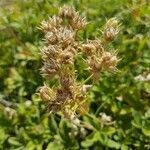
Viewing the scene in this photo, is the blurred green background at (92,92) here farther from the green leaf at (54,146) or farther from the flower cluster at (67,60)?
the flower cluster at (67,60)

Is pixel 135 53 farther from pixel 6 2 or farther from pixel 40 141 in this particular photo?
pixel 6 2

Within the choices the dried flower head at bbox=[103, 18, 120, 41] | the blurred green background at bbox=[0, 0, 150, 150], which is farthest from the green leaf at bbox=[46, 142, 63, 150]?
the dried flower head at bbox=[103, 18, 120, 41]

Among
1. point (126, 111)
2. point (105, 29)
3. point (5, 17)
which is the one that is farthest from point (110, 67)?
point (5, 17)

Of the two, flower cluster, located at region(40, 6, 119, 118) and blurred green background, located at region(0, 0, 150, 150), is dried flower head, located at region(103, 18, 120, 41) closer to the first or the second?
flower cluster, located at region(40, 6, 119, 118)

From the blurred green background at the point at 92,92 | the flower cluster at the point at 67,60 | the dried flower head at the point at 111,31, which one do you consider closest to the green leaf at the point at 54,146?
the blurred green background at the point at 92,92

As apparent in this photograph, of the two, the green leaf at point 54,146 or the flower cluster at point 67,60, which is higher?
the flower cluster at point 67,60

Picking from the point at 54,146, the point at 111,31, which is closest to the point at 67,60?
the point at 111,31

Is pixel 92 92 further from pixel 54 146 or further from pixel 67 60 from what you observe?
pixel 67 60
